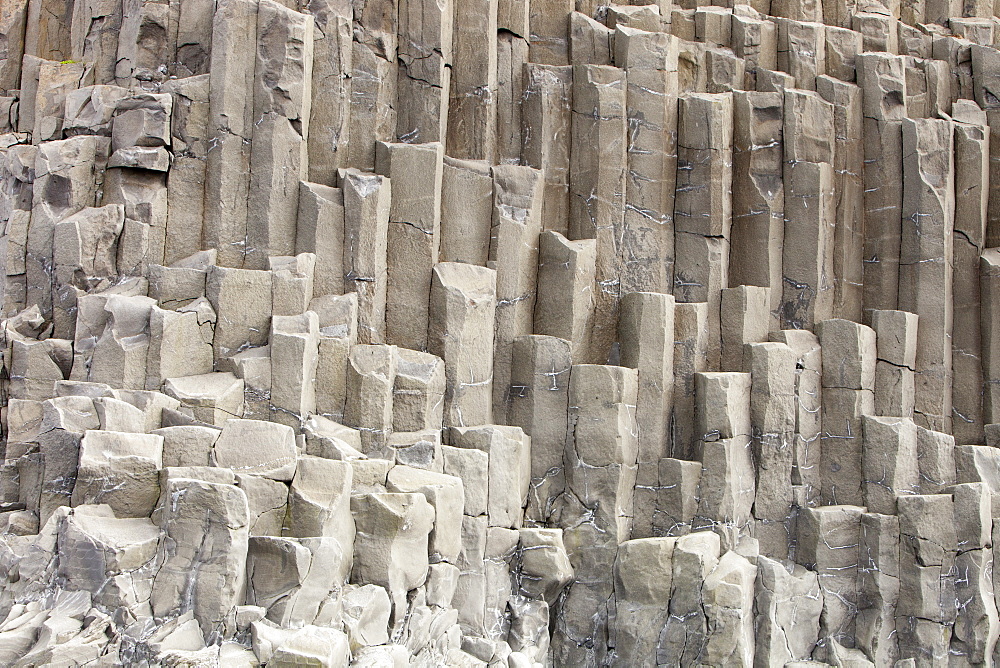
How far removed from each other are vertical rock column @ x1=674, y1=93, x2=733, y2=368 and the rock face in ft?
0.09

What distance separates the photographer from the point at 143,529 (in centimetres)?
613

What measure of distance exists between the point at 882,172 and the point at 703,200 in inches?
68.3

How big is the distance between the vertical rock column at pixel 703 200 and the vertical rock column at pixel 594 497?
117cm

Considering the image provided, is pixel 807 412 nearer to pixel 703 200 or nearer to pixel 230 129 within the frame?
pixel 703 200

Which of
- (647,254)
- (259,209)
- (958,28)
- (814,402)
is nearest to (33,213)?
(259,209)

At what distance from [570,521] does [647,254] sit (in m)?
2.40

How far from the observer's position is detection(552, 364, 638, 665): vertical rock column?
26.6 ft

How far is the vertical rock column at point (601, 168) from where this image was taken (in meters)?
9.01

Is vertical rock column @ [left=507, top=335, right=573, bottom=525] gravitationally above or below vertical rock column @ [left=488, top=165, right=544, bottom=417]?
below

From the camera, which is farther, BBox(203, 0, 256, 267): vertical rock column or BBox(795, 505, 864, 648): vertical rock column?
BBox(795, 505, 864, 648): vertical rock column

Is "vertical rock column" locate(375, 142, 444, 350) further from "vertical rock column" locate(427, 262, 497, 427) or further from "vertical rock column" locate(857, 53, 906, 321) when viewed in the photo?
"vertical rock column" locate(857, 53, 906, 321)

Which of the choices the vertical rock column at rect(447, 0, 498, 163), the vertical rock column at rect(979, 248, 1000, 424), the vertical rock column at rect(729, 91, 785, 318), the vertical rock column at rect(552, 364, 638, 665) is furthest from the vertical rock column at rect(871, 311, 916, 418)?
the vertical rock column at rect(447, 0, 498, 163)

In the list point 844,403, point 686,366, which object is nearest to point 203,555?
point 686,366

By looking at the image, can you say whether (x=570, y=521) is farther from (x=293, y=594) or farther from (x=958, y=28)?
(x=958, y=28)
